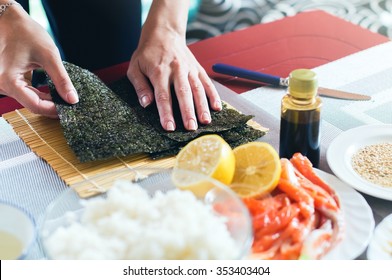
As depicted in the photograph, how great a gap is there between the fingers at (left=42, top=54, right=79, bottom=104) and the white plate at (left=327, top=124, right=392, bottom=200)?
0.56 meters

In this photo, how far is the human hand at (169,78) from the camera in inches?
48.6

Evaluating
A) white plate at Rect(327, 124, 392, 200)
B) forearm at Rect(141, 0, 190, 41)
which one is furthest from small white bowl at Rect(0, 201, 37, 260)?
forearm at Rect(141, 0, 190, 41)

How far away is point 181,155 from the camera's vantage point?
1.01m

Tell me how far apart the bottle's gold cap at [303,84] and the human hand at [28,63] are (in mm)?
493

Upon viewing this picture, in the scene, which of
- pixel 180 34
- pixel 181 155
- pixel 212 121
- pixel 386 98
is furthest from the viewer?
pixel 180 34

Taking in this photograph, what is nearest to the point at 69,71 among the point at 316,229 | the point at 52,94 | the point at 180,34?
the point at 52,94

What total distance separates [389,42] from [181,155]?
88 cm

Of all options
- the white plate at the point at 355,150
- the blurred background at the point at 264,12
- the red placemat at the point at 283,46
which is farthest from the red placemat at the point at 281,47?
the blurred background at the point at 264,12

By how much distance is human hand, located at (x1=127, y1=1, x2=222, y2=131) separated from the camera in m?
1.23

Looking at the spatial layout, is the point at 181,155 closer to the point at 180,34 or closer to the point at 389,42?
the point at 180,34

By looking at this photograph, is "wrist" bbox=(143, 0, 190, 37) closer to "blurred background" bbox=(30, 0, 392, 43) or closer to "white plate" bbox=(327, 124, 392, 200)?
"white plate" bbox=(327, 124, 392, 200)

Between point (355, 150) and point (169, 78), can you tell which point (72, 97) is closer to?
point (169, 78)

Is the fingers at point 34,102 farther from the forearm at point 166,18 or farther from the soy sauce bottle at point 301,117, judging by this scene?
the soy sauce bottle at point 301,117

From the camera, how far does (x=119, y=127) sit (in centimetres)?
Answer: 119
